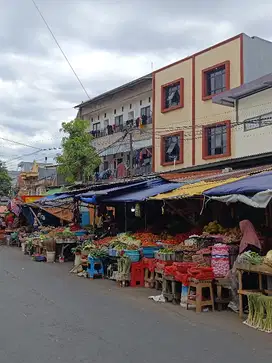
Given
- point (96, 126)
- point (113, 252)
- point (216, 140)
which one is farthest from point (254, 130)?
point (96, 126)

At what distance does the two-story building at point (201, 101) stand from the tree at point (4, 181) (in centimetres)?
2884

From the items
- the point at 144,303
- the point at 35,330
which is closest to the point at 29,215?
the point at 144,303

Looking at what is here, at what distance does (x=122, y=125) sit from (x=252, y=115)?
1617 centimetres

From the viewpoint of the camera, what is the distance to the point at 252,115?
20.7 m

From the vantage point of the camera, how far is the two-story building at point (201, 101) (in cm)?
2427

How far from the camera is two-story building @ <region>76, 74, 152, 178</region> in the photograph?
105 feet

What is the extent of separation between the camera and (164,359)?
5.70m

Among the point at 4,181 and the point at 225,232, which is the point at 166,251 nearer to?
the point at 225,232

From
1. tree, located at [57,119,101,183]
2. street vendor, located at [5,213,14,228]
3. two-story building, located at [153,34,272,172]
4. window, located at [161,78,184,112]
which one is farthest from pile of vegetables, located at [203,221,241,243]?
street vendor, located at [5,213,14,228]

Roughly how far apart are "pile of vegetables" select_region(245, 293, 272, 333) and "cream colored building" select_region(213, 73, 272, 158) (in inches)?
475

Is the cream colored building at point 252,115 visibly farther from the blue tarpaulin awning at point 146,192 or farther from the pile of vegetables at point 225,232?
the pile of vegetables at point 225,232

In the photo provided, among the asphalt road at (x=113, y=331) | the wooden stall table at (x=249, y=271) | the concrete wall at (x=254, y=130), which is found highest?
the concrete wall at (x=254, y=130)

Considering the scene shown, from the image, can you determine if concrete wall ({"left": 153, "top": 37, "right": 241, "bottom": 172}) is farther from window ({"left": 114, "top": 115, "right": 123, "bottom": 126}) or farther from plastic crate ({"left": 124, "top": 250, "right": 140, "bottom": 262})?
plastic crate ({"left": 124, "top": 250, "right": 140, "bottom": 262})

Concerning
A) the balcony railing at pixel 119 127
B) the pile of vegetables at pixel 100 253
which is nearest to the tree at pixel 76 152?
the balcony railing at pixel 119 127
